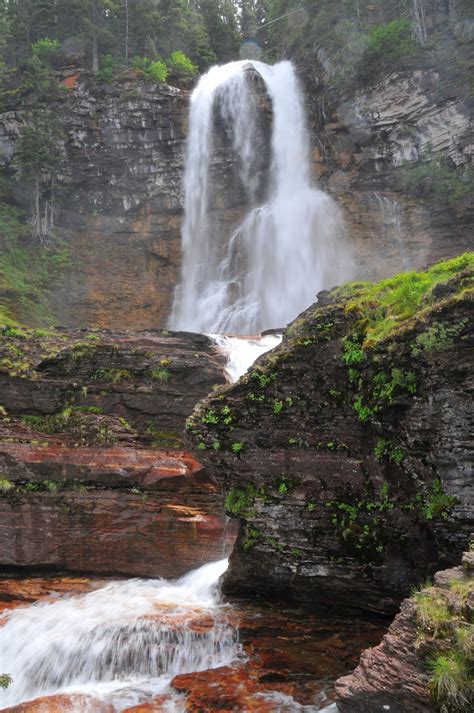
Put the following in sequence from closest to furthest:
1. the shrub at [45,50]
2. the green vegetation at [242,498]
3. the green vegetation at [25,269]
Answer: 1. the green vegetation at [242,498]
2. the green vegetation at [25,269]
3. the shrub at [45,50]

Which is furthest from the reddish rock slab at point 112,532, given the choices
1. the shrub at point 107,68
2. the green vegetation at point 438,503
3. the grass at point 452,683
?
the shrub at point 107,68

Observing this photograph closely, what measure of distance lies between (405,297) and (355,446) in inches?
93.2

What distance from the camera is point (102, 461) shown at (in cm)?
1242

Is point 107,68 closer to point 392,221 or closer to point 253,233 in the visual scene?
point 253,233

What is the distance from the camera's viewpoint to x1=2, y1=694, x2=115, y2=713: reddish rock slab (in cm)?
746

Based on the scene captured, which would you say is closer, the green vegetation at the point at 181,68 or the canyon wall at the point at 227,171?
the canyon wall at the point at 227,171

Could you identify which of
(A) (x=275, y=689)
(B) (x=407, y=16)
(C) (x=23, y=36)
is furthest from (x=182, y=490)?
(C) (x=23, y=36)

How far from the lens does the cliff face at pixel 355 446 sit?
23.1 feet

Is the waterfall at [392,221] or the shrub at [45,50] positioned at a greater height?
the shrub at [45,50]

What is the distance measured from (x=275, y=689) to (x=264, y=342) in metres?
12.0

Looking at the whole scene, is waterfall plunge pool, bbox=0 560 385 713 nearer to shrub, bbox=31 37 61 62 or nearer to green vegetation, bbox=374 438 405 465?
green vegetation, bbox=374 438 405 465

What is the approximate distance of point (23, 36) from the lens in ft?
113

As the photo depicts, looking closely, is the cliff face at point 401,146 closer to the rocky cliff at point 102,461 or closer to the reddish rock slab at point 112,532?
the rocky cliff at point 102,461

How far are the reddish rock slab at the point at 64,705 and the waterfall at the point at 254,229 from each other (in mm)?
18723
